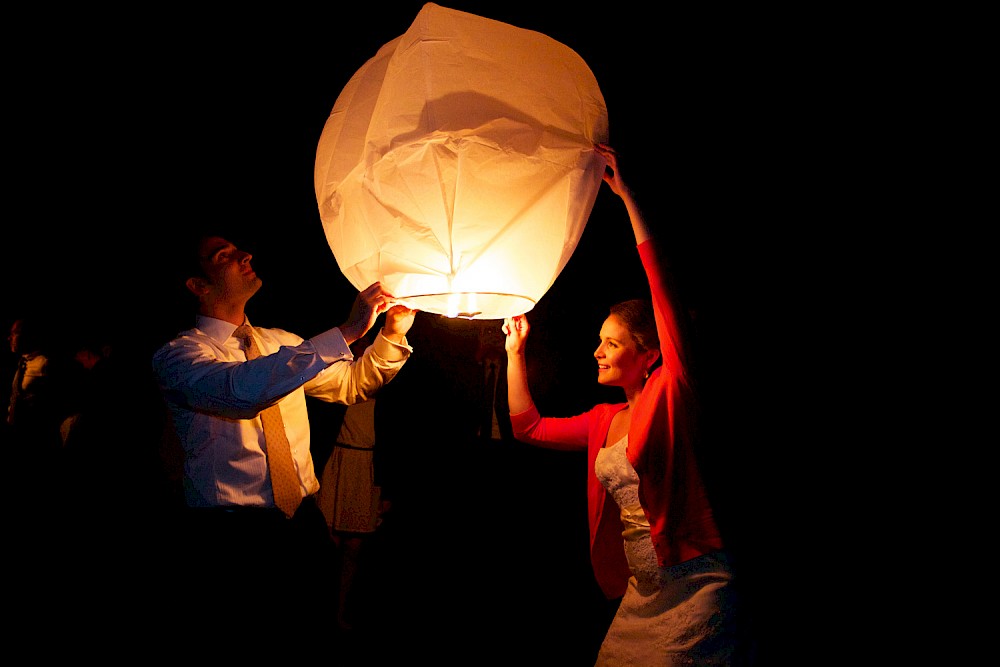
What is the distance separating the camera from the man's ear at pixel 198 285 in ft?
5.88

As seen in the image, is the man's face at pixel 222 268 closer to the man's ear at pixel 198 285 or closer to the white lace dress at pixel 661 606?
the man's ear at pixel 198 285

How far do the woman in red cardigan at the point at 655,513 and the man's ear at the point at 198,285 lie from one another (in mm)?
1286

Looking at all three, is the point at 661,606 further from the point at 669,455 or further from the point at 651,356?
the point at 651,356

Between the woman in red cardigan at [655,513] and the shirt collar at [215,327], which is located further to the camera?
the shirt collar at [215,327]

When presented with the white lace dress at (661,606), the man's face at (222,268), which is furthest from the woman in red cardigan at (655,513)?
the man's face at (222,268)

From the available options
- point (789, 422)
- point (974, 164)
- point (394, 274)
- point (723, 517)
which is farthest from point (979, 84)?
point (394, 274)

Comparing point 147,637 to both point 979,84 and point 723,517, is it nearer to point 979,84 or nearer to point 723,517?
point 723,517

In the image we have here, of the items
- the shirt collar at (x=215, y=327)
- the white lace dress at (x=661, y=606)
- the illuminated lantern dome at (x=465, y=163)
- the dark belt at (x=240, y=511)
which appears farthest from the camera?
the shirt collar at (x=215, y=327)

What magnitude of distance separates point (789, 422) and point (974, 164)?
115cm

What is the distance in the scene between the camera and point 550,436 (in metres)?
2.08

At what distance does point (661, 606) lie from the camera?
1502 millimetres

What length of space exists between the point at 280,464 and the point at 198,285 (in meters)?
0.65

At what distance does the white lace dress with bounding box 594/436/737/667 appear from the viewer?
54.9 inches

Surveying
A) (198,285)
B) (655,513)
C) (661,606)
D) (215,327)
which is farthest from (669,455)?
(198,285)
